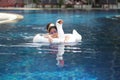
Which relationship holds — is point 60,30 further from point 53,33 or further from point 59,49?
point 59,49

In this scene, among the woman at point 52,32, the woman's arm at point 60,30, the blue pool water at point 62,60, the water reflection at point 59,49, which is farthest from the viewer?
the woman at point 52,32

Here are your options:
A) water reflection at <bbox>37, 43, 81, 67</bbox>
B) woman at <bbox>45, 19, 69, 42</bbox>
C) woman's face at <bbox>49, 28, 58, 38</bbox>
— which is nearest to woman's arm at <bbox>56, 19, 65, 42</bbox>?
woman at <bbox>45, 19, 69, 42</bbox>

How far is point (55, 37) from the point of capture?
1145cm

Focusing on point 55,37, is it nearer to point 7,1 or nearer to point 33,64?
point 33,64

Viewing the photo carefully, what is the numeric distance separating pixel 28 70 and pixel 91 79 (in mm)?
1418

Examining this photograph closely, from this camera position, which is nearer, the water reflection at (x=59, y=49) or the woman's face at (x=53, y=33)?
the water reflection at (x=59, y=49)

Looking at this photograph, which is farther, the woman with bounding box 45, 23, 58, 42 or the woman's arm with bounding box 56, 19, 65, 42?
the woman with bounding box 45, 23, 58, 42

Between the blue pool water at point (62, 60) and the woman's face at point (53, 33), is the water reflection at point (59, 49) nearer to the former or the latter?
the blue pool water at point (62, 60)

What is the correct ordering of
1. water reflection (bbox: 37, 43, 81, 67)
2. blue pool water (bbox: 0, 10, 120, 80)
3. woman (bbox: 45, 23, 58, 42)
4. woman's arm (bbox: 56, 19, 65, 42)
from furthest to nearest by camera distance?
woman (bbox: 45, 23, 58, 42) < woman's arm (bbox: 56, 19, 65, 42) < water reflection (bbox: 37, 43, 81, 67) < blue pool water (bbox: 0, 10, 120, 80)

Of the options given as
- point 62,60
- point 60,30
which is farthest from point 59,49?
point 62,60

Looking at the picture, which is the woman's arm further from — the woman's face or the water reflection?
the water reflection

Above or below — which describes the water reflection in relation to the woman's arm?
below

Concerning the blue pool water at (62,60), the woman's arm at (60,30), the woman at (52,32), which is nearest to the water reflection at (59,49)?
the blue pool water at (62,60)

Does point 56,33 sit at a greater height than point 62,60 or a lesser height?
greater
